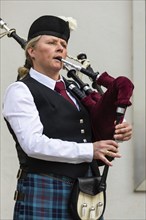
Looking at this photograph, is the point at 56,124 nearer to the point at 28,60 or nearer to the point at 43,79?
the point at 43,79

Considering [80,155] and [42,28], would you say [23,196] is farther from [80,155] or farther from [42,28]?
[42,28]

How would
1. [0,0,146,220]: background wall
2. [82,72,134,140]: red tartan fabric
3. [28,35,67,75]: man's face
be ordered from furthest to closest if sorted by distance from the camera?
[0,0,146,220]: background wall
[28,35,67,75]: man's face
[82,72,134,140]: red tartan fabric

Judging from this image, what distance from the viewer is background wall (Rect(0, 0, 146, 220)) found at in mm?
2803

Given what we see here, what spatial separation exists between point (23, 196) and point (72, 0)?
4.86 feet

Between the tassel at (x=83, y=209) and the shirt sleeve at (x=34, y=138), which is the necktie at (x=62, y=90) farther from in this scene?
the tassel at (x=83, y=209)

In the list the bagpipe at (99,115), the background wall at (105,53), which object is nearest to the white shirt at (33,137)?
the bagpipe at (99,115)

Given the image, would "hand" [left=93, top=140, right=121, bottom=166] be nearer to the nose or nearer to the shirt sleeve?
the shirt sleeve

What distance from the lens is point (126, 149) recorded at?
9.35ft

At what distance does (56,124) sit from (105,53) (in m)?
1.30

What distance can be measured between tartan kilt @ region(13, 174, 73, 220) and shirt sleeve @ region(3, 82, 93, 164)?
0.29ft

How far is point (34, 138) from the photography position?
5.09ft

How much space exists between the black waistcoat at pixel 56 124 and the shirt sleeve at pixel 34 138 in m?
0.04

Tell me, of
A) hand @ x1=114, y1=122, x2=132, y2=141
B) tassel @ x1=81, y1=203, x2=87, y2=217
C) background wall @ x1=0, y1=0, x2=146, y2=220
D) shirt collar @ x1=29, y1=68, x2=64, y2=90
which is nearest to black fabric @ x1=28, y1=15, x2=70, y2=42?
shirt collar @ x1=29, y1=68, x2=64, y2=90

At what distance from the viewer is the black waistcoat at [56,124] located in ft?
5.33
